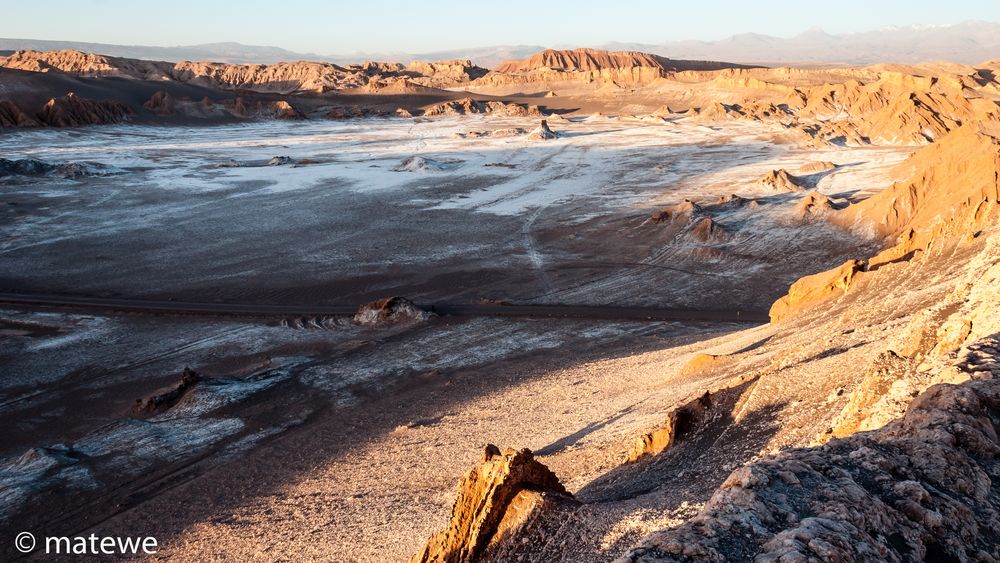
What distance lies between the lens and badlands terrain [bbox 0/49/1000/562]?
5719 millimetres

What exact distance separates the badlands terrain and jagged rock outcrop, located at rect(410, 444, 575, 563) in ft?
0.10

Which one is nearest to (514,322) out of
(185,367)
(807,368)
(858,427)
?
(185,367)

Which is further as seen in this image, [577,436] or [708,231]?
[708,231]

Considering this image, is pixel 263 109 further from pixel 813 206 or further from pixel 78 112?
A: pixel 813 206

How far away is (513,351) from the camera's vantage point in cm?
1716

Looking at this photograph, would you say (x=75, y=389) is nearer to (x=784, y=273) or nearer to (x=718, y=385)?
(x=718, y=385)

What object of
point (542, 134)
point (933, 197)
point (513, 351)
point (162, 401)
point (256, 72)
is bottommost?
point (513, 351)

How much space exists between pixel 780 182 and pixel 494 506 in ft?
96.9

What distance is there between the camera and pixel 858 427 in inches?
250

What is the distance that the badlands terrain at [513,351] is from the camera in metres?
5.72

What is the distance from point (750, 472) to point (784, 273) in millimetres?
19610

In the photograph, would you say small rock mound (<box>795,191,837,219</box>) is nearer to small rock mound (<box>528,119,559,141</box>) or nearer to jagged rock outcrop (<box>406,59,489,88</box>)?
small rock mound (<box>528,119,559,141</box>)

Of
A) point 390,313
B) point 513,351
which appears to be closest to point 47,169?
point 390,313

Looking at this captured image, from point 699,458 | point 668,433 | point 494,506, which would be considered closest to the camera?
point 494,506
